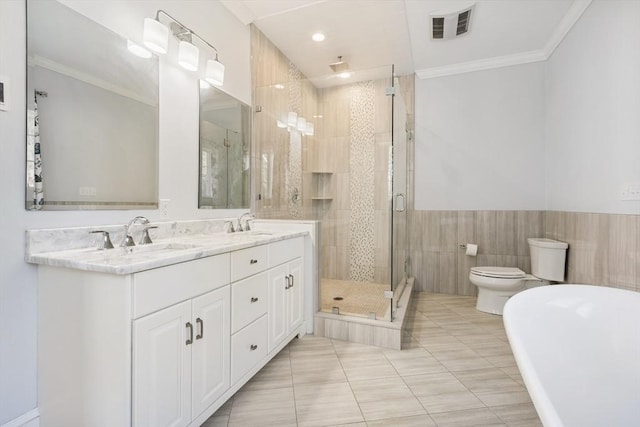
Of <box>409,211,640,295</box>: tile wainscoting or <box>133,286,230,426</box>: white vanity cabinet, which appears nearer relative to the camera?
<box>133,286,230,426</box>: white vanity cabinet

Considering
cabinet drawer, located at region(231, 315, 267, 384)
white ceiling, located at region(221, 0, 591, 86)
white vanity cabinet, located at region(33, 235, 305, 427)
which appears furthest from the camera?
white ceiling, located at region(221, 0, 591, 86)

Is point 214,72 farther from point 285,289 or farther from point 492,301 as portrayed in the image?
point 492,301

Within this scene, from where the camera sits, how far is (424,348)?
222 cm

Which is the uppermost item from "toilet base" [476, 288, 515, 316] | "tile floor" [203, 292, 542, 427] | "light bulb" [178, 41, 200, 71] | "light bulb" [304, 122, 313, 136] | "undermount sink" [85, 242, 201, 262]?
"light bulb" [178, 41, 200, 71]

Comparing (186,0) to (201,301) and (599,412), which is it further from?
(599,412)

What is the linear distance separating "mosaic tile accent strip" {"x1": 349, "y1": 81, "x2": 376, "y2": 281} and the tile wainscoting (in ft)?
2.37

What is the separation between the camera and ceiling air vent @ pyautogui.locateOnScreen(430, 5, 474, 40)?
2.60 metres

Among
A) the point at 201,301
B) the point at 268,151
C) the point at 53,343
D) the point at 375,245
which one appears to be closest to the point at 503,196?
the point at 375,245

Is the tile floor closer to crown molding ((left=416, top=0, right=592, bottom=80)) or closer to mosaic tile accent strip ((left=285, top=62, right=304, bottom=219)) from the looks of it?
mosaic tile accent strip ((left=285, top=62, right=304, bottom=219))

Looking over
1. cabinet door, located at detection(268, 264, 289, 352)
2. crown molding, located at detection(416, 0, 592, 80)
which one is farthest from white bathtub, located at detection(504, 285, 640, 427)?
crown molding, located at detection(416, 0, 592, 80)

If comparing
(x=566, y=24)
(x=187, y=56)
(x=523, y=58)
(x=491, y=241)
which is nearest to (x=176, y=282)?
(x=187, y=56)

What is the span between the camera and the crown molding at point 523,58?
8.23ft

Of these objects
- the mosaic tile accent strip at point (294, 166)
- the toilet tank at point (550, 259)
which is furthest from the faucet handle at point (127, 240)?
the toilet tank at point (550, 259)

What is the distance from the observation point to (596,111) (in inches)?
90.1
